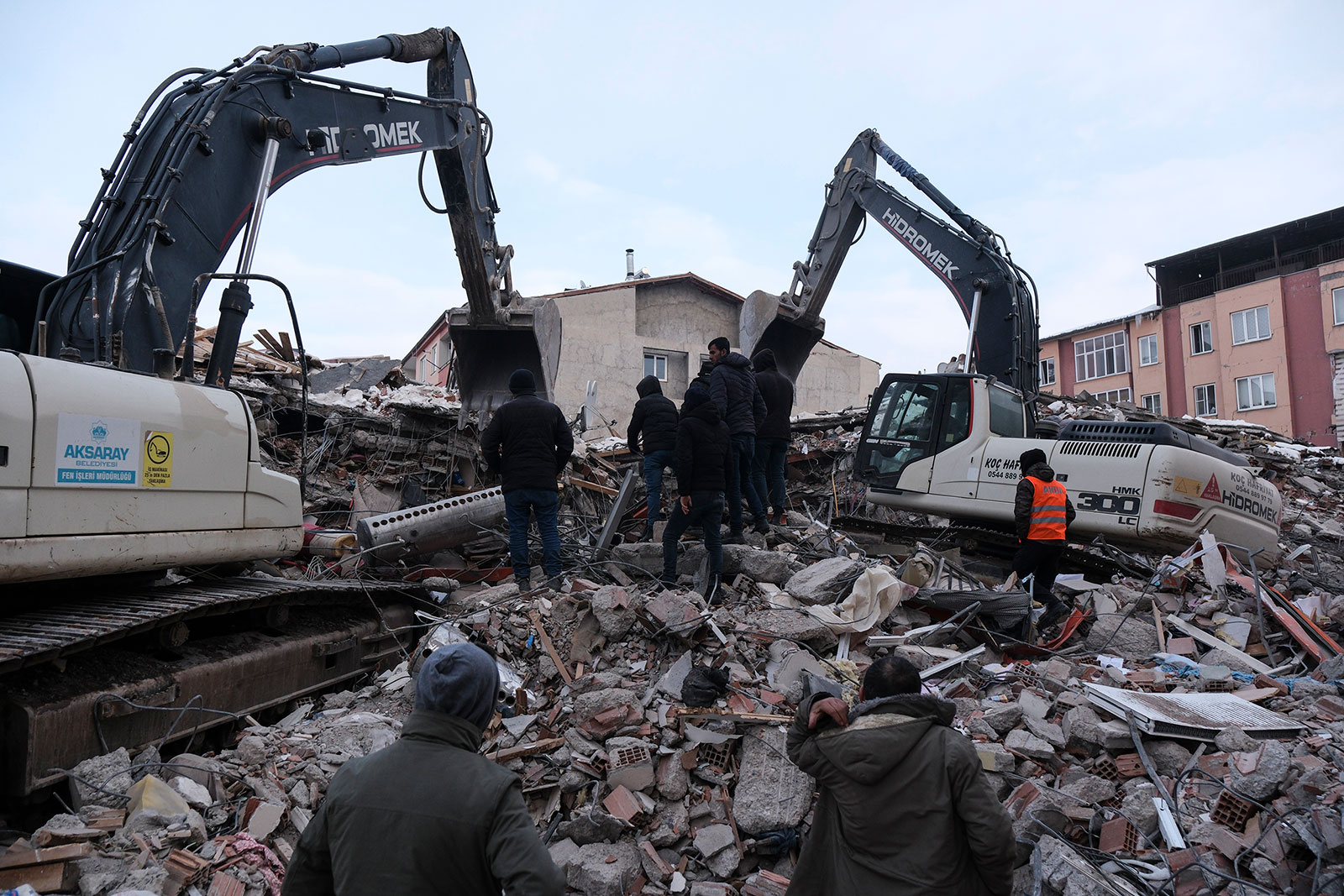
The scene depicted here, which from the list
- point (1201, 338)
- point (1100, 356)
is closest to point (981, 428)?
point (1201, 338)

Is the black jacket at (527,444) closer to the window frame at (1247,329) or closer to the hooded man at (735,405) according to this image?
the hooded man at (735,405)

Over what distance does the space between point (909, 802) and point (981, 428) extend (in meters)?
7.06

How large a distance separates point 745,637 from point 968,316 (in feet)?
22.1

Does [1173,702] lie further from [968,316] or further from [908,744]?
[968,316]

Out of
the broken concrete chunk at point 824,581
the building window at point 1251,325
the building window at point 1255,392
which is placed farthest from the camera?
the building window at point 1251,325

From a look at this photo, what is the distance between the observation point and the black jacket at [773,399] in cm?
831

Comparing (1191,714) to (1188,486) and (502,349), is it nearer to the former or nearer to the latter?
(1188,486)

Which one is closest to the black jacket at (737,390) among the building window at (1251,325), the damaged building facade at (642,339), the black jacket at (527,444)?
the black jacket at (527,444)

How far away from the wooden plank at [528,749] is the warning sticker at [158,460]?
2246 mm

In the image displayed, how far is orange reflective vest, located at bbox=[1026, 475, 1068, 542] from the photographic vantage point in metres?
6.73

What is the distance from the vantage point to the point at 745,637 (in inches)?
213

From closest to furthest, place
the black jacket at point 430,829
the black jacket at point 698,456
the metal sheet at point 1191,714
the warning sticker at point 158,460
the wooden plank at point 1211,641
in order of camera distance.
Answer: the black jacket at point 430,829 → the metal sheet at point 1191,714 → the warning sticker at point 158,460 → the wooden plank at point 1211,641 → the black jacket at point 698,456

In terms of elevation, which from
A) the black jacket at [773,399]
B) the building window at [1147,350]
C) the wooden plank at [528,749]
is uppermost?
the building window at [1147,350]

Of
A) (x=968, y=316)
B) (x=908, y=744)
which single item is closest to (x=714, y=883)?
(x=908, y=744)
